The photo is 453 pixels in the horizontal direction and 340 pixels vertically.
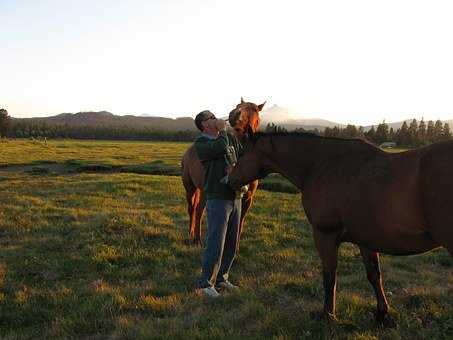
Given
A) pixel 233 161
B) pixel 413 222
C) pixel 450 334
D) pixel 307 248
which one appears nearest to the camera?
pixel 413 222

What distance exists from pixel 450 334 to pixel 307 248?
420 cm

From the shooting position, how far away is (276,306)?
6066 mm

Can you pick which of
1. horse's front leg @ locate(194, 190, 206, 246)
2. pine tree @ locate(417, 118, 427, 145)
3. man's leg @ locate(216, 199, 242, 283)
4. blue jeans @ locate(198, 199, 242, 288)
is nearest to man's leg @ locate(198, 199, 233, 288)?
blue jeans @ locate(198, 199, 242, 288)

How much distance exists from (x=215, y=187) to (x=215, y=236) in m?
0.68

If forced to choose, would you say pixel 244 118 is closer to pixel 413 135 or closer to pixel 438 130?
pixel 413 135

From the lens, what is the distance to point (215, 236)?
6477 mm

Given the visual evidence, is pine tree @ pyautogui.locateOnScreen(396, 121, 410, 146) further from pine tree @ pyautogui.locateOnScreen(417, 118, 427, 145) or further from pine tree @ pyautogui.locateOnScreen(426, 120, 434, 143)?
pine tree @ pyautogui.locateOnScreen(426, 120, 434, 143)

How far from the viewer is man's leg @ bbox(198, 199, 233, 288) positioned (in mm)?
6434

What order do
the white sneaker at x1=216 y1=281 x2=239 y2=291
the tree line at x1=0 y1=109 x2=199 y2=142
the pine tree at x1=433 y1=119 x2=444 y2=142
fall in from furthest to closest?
the tree line at x1=0 y1=109 x2=199 y2=142 → the pine tree at x1=433 y1=119 x2=444 y2=142 → the white sneaker at x1=216 y1=281 x2=239 y2=291

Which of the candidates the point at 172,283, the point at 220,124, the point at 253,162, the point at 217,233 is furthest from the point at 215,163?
the point at 172,283

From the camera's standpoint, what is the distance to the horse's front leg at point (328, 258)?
521 cm

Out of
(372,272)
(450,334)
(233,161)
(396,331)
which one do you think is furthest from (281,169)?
(450,334)

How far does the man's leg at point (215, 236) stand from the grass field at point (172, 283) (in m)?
0.41

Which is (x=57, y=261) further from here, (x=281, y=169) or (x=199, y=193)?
(x=281, y=169)
